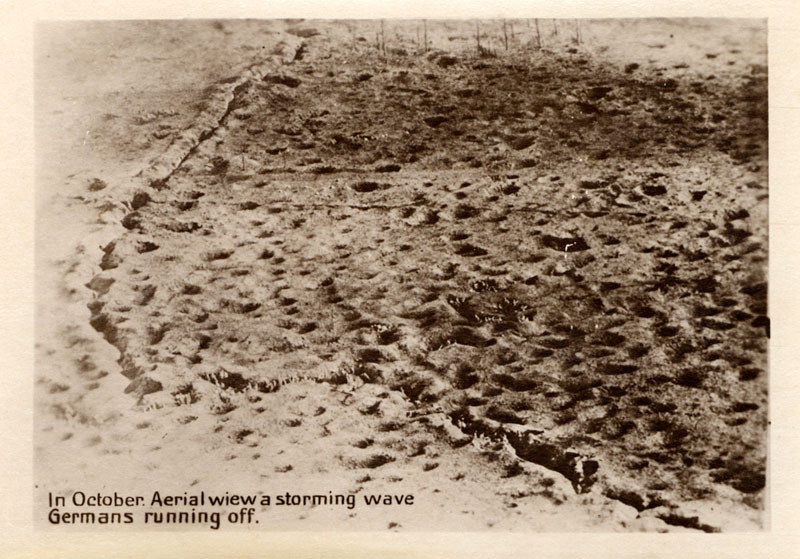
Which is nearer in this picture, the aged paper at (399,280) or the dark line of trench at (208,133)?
the aged paper at (399,280)

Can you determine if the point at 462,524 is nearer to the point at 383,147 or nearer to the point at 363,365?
the point at 363,365

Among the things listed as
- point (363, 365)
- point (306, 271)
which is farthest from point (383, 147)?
point (363, 365)

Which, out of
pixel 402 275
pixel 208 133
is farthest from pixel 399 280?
pixel 208 133
